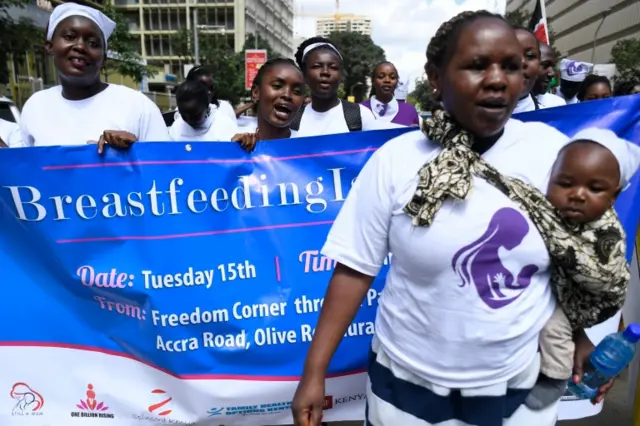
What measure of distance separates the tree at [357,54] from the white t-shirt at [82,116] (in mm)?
65806

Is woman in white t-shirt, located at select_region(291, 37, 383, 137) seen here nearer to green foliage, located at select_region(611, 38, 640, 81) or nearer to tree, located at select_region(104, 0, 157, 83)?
tree, located at select_region(104, 0, 157, 83)

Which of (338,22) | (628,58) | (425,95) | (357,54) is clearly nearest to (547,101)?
(425,95)

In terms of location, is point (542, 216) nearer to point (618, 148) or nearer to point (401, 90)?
point (618, 148)

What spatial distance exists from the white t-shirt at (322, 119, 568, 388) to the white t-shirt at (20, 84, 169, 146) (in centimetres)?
149

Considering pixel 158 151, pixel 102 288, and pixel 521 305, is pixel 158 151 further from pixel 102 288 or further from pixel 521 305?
pixel 521 305

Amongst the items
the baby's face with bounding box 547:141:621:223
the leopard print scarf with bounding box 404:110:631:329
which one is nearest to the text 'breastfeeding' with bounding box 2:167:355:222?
the leopard print scarf with bounding box 404:110:631:329

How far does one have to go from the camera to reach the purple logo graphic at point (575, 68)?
5523 millimetres

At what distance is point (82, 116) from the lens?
8.41 feet

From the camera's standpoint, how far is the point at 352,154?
2.50 meters

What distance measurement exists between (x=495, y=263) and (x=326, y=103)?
2.60 metres

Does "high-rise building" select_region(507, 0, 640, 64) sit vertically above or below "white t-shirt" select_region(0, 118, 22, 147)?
above

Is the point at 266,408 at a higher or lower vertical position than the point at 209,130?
lower

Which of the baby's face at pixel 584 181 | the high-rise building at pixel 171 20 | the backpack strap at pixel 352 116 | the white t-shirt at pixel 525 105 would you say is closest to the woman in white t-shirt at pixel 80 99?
the backpack strap at pixel 352 116

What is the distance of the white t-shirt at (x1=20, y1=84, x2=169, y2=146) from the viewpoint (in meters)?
2.55
